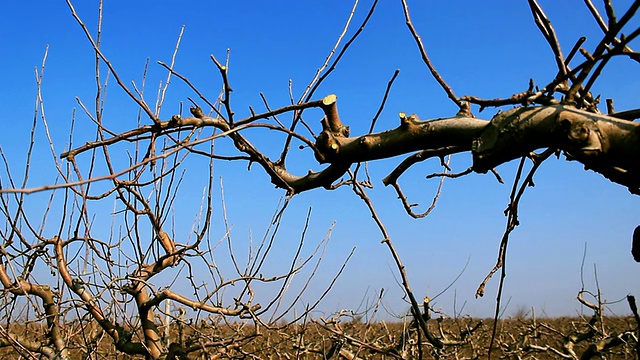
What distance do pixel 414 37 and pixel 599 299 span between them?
4.96 meters

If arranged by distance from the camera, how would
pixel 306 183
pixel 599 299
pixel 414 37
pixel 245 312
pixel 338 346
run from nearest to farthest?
pixel 414 37 < pixel 306 183 < pixel 245 312 < pixel 338 346 < pixel 599 299

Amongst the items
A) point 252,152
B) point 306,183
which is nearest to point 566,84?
point 306,183

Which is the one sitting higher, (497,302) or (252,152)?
(252,152)

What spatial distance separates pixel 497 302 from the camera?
133 cm

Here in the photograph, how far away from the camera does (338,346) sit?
4.07 m

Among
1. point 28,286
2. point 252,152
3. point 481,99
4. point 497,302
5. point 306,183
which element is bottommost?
point 497,302

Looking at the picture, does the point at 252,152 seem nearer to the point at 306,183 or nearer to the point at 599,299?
the point at 306,183

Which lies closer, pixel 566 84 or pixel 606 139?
pixel 606 139

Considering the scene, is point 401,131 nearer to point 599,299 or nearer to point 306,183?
point 306,183

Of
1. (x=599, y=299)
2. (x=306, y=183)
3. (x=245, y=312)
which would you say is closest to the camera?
(x=306, y=183)

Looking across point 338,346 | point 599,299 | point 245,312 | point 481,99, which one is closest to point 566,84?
point 481,99

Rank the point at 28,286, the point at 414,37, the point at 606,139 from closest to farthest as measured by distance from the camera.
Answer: the point at 606,139 < the point at 414,37 < the point at 28,286

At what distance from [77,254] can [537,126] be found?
323 centimetres

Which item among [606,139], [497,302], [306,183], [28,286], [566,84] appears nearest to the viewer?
[606,139]
